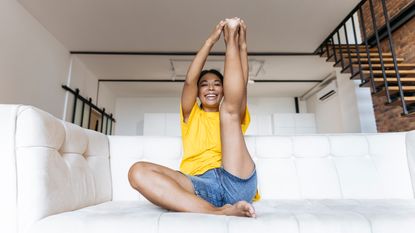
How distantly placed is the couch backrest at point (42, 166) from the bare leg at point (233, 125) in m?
0.58

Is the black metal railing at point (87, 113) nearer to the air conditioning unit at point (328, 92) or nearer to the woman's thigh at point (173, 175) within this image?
the woman's thigh at point (173, 175)

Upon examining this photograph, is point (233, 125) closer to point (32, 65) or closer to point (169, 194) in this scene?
point (169, 194)

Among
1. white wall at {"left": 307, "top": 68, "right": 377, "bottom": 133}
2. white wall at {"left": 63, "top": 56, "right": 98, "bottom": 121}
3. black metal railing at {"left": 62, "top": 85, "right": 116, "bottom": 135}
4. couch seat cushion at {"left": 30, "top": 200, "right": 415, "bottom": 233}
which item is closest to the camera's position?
couch seat cushion at {"left": 30, "top": 200, "right": 415, "bottom": 233}

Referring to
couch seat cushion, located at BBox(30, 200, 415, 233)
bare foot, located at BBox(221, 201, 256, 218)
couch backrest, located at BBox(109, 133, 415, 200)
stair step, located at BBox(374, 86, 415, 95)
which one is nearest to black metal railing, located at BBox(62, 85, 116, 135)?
couch backrest, located at BBox(109, 133, 415, 200)

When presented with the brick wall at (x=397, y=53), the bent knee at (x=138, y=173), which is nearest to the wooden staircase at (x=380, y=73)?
the brick wall at (x=397, y=53)

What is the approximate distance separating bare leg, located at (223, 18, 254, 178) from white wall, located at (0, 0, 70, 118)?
2.99 m

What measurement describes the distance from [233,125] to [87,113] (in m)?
5.04

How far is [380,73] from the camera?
3295 millimetres

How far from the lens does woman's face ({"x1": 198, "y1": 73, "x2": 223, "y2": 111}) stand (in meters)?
1.32

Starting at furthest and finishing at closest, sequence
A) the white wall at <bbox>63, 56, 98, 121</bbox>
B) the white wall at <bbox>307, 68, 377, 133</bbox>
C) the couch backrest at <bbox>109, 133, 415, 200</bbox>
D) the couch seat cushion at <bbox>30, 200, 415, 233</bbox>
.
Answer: the white wall at <bbox>63, 56, 98, 121</bbox>, the white wall at <bbox>307, 68, 377, 133</bbox>, the couch backrest at <bbox>109, 133, 415, 200</bbox>, the couch seat cushion at <bbox>30, 200, 415, 233</bbox>

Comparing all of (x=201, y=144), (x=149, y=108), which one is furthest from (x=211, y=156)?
(x=149, y=108)

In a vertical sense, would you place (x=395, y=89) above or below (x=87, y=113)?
below

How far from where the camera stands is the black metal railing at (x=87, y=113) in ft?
15.2

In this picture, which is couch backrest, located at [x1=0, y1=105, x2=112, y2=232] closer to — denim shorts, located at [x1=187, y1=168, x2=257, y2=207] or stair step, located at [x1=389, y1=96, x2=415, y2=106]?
denim shorts, located at [x1=187, y1=168, x2=257, y2=207]
